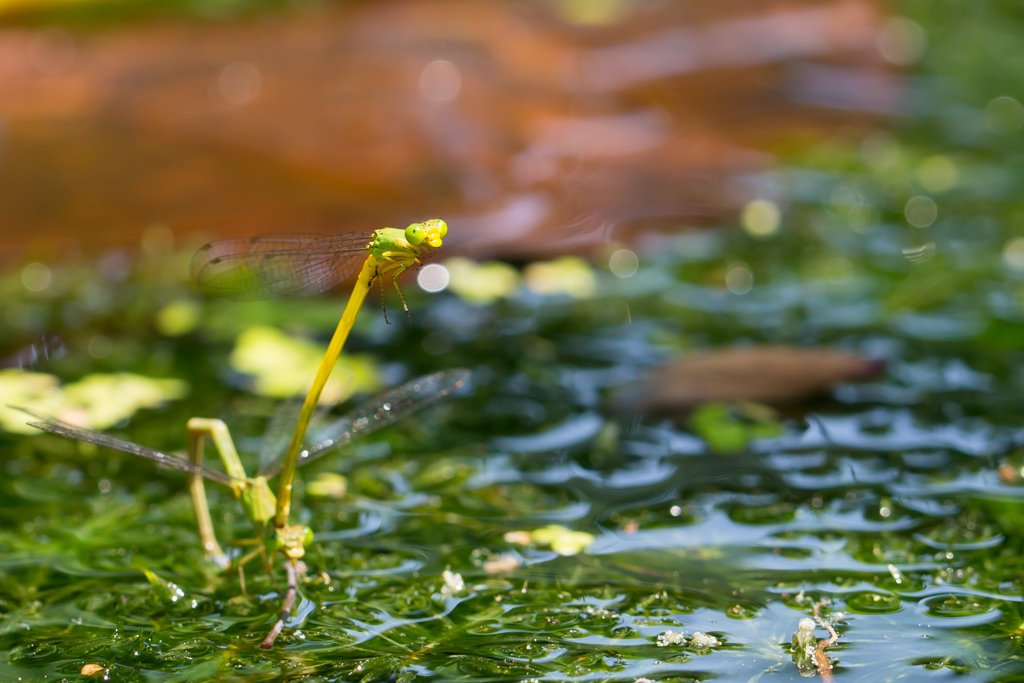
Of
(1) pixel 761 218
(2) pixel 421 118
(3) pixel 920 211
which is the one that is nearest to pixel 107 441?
(2) pixel 421 118

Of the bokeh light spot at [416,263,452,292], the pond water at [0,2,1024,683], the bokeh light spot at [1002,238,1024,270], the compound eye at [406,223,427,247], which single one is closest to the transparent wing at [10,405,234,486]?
the pond water at [0,2,1024,683]

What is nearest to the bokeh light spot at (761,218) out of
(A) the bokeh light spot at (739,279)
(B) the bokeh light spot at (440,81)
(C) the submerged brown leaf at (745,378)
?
(A) the bokeh light spot at (739,279)

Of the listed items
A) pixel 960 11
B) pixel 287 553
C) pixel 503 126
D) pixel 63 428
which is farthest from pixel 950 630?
pixel 960 11

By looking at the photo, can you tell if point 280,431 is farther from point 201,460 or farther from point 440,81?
point 440,81

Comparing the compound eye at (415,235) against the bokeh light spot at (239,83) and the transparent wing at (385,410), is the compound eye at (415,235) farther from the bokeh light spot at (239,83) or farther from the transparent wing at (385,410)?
the bokeh light spot at (239,83)

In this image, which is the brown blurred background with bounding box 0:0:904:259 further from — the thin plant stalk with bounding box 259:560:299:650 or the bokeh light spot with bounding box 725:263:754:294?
the thin plant stalk with bounding box 259:560:299:650

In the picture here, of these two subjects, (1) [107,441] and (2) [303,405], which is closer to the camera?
(1) [107,441]
